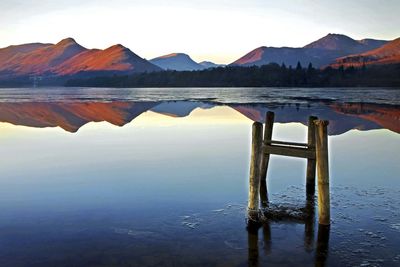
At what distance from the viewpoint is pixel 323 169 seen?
385 inches

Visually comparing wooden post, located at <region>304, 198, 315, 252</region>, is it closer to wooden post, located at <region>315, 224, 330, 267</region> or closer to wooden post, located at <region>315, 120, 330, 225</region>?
wooden post, located at <region>315, 224, 330, 267</region>

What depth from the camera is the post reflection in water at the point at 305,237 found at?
834 centimetres

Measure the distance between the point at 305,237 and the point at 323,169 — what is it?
5.76 feet

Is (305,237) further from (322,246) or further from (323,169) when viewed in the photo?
(323,169)

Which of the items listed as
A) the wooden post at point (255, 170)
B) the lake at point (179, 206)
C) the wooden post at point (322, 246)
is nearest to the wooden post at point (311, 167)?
the lake at point (179, 206)

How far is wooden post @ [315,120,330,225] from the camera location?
9.78 metres

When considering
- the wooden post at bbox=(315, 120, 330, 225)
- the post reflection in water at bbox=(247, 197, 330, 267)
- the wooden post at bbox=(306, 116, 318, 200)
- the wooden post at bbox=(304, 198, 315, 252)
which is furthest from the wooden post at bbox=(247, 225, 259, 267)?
the wooden post at bbox=(306, 116, 318, 200)

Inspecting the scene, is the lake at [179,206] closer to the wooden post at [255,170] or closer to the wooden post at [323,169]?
the wooden post at [323,169]

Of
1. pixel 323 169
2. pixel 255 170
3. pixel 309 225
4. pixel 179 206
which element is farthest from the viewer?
pixel 179 206

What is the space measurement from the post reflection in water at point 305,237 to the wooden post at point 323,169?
37 centimetres

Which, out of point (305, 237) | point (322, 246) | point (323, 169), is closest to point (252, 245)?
point (305, 237)

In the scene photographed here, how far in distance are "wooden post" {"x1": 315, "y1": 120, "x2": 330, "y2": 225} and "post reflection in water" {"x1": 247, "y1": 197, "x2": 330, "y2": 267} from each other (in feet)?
1.22

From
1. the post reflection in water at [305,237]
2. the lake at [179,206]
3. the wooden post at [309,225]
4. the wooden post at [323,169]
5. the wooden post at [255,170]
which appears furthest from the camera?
the wooden post at [255,170]

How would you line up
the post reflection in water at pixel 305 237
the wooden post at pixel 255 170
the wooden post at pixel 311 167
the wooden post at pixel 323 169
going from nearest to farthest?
the post reflection in water at pixel 305 237
the wooden post at pixel 323 169
the wooden post at pixel 255 170
the wooden post at pixel 311 167
